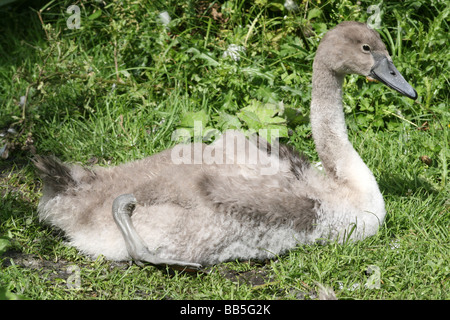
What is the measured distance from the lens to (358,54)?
405cm

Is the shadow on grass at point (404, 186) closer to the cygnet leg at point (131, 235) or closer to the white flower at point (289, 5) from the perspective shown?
the cygnet leg at point (131, 235)

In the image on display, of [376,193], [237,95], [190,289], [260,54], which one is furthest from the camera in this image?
[260,54]

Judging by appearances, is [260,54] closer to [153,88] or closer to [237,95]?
[237,95]

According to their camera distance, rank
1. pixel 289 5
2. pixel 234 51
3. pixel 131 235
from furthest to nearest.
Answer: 1. pixel 289 5
2. pixel 234 51
3. pixel 131 235

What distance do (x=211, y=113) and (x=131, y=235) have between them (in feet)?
6.07

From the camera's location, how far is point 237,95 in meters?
5.28

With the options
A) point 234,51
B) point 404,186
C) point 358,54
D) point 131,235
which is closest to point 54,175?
point 131,235

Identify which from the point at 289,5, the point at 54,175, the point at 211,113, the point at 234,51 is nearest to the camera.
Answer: the point at 54,175

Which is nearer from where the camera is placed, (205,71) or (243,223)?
(243,223)

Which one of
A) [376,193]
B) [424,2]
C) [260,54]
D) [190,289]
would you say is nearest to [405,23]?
[424,2]

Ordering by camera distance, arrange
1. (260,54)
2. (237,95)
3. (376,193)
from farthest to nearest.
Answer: (260,54)
(237,95)
(376,193)

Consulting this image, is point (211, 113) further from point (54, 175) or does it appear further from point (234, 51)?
point (54, 175)

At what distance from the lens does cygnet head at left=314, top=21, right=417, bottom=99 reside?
4.04 m

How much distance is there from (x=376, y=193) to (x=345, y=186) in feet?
0.67
